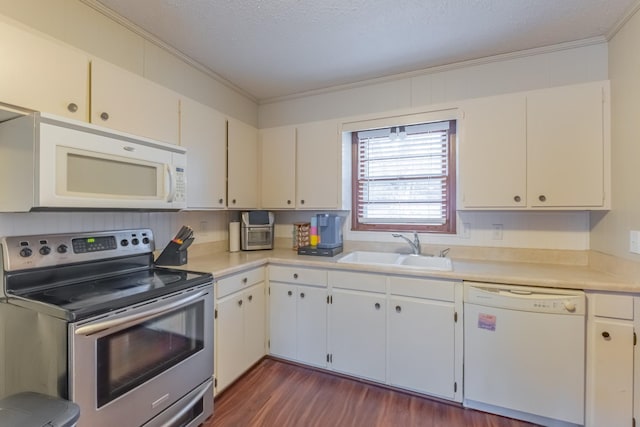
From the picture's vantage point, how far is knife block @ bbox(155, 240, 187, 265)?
6.75ft

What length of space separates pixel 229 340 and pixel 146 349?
677 millimetres

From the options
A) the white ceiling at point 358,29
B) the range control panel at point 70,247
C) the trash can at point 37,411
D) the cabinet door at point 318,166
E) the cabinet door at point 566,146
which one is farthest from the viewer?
the cabinet door at point 318,166

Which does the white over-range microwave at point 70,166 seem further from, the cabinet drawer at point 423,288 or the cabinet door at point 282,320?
the cabinet drawer at point 423,288

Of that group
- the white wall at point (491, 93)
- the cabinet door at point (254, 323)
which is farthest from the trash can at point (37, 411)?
the white wall at point (491, 93)

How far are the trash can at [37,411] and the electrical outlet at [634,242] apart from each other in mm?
2762

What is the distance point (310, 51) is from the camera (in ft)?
7.14

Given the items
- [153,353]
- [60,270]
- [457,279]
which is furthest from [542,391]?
[60,270]

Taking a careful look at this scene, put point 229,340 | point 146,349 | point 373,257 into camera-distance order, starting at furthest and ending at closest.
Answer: point 373,257 < point 229,340 < point 146,349

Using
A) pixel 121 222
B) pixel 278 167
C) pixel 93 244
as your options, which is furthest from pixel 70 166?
pixel 278 167

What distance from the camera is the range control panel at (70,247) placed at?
4.44 feet

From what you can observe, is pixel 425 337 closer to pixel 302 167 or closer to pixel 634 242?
pixel 634 242

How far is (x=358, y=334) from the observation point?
2.15m

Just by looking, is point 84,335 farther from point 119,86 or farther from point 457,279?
point 457,279

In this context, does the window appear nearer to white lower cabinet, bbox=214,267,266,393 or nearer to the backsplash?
white lower cabinet, bbox=214,267,266,393
